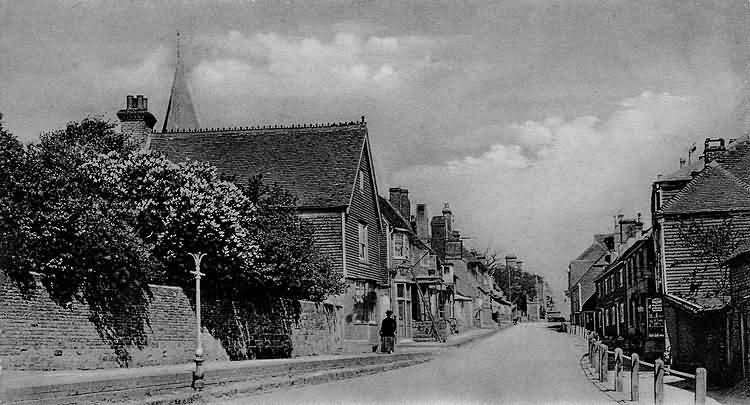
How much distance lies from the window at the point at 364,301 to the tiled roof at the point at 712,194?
13.0 meters

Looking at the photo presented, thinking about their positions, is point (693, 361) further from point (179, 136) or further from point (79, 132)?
point (179, 136)

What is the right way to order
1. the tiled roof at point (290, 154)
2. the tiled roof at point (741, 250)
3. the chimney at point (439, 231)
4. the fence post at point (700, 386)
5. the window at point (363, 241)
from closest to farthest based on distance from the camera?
the fence post at point (700, 386), the tiled roof at point (741, 250), the tiled roof at point (290, 154), the window at point (363, 241), the chimney at point (439, 231)

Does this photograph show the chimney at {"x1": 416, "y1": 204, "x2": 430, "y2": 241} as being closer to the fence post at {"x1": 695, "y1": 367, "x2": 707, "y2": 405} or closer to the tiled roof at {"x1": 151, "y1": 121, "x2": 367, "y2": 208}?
the tiled roof at {"x1": 151, "y1": 121, "x2": 367, "y2": 208}

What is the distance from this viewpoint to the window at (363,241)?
117 feet

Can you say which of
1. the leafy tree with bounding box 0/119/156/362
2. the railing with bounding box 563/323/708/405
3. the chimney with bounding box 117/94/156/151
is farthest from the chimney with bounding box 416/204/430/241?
the leafy tree with bounding box 0/119/156/362

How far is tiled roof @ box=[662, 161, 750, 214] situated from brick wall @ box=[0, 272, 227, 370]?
16.6 metres

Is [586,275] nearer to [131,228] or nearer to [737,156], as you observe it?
[737,156]

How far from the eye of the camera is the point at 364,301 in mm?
35750

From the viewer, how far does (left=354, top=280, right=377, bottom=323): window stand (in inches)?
1369

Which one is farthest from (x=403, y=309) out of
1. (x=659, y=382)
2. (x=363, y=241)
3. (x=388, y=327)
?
(x=659, y=382)

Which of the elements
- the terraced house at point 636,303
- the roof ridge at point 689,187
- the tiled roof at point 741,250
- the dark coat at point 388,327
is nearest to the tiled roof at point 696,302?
the tiled roof at point 741,250

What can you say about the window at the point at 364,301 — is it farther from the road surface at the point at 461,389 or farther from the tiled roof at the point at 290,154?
the road surface at the point at 461,389

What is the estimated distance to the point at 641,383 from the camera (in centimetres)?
2062

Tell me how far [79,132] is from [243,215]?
5.92 metres
